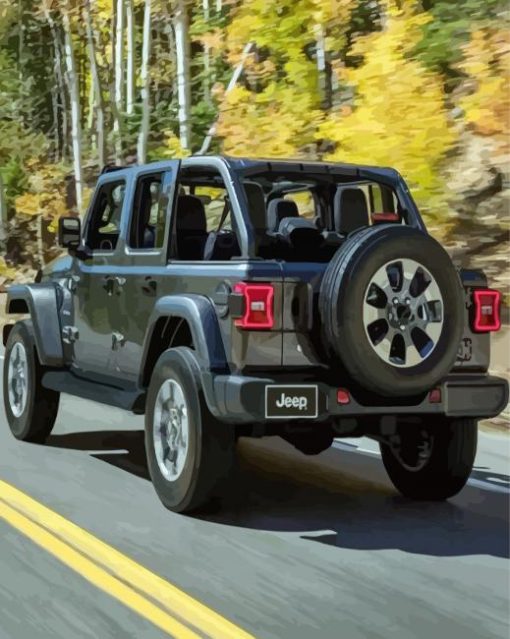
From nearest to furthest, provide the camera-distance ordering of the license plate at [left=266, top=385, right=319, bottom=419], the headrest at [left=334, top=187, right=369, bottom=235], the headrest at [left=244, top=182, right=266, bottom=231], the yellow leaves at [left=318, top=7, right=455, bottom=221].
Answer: the license plate at [left=266, top=385, right=319, bottom=419], the headrest at [left=244, top=182, right=266, bottom=231], the headrest at [left=334, top=187, right=369, bottom=235], the yellow leaves at [left=318, top=7, right=455, bottom=221]

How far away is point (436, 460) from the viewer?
7914 millimetres

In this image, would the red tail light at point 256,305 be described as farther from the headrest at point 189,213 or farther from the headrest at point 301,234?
the headrest at point 189,213

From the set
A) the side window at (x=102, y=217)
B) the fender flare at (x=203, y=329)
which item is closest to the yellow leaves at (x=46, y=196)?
the side window at (x=102, y=217)

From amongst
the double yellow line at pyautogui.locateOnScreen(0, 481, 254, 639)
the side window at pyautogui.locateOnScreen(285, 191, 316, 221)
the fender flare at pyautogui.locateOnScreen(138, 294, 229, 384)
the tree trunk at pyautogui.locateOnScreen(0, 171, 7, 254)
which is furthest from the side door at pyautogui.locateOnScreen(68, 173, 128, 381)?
the tree trunk at pyautogui.locateOnScreen(0, 171, 7, 254)

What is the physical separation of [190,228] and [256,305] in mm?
1695

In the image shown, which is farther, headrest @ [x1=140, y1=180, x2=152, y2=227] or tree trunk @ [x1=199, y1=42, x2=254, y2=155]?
tree trunk @ [x1=199, y1=42, x2=254, y2=155]

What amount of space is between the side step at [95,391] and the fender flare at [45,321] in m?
0.15

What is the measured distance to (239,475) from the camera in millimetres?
8789

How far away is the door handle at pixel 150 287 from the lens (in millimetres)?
8070

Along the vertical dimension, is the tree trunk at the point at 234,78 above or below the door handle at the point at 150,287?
above

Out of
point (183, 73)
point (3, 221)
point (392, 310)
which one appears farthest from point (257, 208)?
point (3, 221)

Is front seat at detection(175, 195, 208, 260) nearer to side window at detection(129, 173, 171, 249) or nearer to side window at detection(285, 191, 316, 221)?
side window at detection(129, 173, 171, 249)

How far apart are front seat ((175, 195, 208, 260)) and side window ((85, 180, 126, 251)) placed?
87 cm

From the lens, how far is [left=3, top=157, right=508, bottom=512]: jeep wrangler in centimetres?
685
